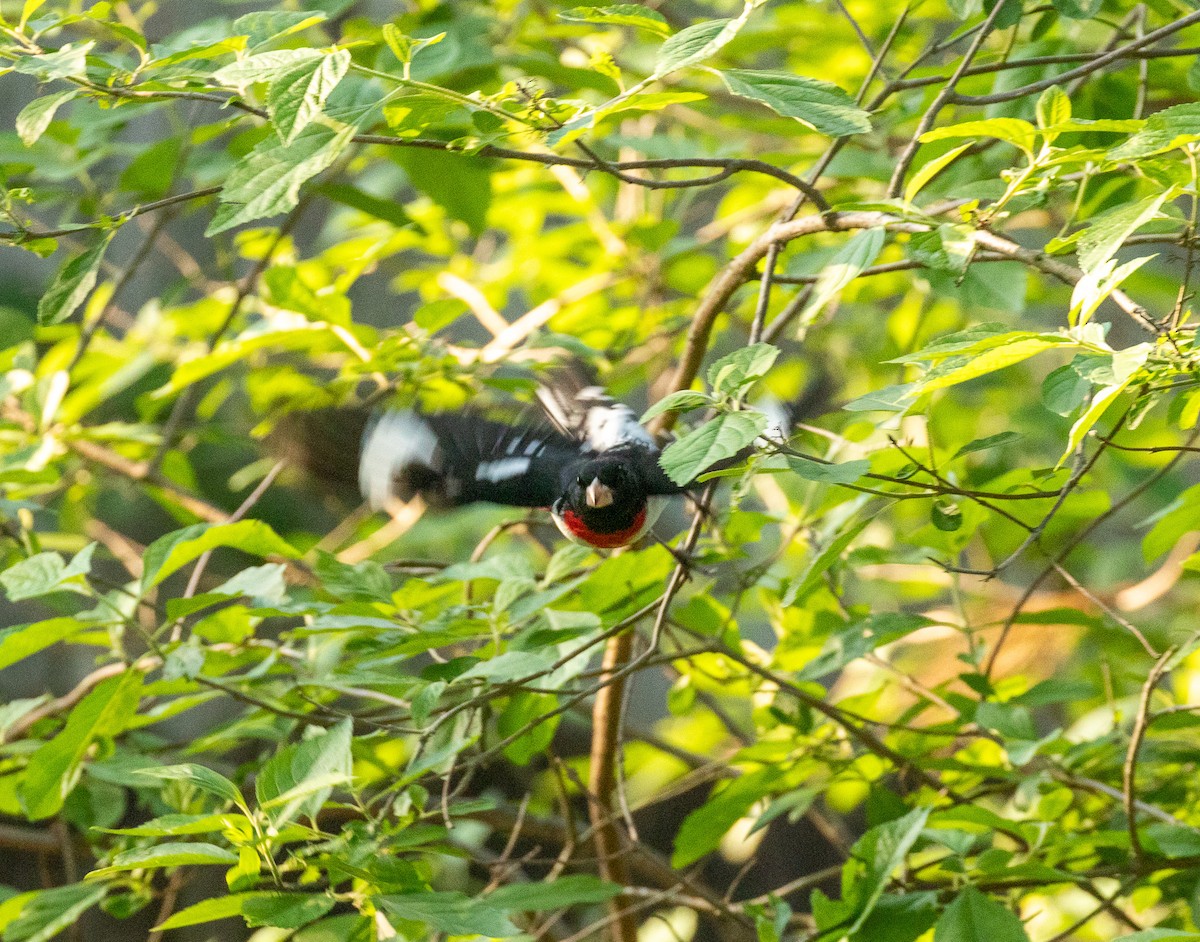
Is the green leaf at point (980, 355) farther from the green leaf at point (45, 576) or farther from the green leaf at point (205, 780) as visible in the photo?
the green leaf at point (45, 576)

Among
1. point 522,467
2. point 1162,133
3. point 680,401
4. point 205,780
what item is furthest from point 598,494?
point 1162,133

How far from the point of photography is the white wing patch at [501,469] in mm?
947

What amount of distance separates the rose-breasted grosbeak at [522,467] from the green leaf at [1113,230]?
0.36 m

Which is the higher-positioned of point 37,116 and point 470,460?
point 37,116

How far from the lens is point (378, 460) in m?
1.00

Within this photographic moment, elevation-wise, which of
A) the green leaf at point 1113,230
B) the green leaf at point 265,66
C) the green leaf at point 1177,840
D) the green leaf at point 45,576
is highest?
the green leaf at point 265,66

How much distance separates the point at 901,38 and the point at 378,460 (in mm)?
832

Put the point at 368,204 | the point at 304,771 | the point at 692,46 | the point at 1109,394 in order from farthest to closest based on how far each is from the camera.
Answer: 1. the point at 368,204
2. the point at 304,771
3. the point at 692,46
4. the point at 1109,394

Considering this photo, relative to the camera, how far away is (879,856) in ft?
2.70

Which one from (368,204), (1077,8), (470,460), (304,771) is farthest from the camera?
(368,204)

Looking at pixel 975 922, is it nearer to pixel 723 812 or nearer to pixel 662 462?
pixel 723 812

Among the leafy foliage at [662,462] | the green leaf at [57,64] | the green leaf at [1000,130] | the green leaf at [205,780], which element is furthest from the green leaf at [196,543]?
the green leaf at [1000,130]

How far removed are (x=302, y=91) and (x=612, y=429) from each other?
17.7 inches

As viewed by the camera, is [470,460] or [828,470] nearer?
[828,470]
